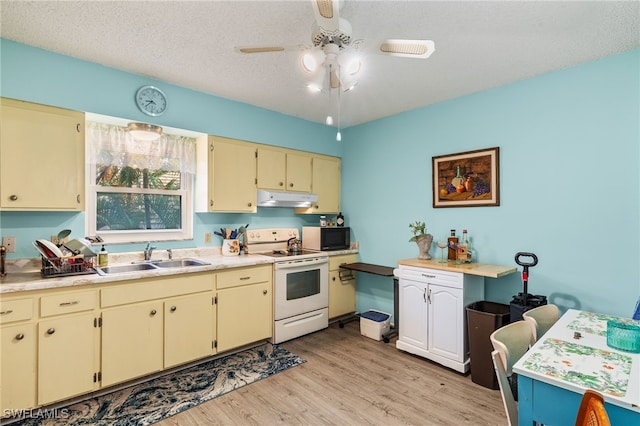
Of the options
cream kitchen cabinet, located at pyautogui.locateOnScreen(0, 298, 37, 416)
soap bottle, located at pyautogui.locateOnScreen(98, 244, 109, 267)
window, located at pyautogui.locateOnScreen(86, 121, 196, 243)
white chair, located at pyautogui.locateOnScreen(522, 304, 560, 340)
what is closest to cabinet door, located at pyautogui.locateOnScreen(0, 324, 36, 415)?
cream kitchen cabinet, located at pyautogui.locateOnScreen(0, 298, 37, 416)

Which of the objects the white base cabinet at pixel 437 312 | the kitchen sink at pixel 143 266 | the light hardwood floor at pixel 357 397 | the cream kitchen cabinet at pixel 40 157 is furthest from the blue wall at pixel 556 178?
the cream kitchen cabinet at pixel 40 157

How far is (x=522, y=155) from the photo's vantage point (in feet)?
9.47

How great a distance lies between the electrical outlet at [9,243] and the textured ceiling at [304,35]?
1501 millimetres

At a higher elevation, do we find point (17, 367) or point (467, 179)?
point (467, 179)

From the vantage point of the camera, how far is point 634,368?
1.26 m

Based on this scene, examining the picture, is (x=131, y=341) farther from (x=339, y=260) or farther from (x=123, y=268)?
(x=339, y=260)

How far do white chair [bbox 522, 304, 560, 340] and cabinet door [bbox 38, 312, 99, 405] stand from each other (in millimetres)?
2957

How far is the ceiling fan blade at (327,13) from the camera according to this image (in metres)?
1.40

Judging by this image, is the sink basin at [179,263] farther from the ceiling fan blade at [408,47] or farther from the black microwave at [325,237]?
the ceiling fan blade at [408,47]

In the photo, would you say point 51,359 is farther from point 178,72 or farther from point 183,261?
point 178,72

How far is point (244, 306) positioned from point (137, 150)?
1.86 m

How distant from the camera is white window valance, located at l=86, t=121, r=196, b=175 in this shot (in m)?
2.81

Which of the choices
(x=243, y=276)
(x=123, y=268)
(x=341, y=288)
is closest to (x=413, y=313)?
(x=341, y=288)

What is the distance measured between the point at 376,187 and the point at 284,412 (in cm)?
282
